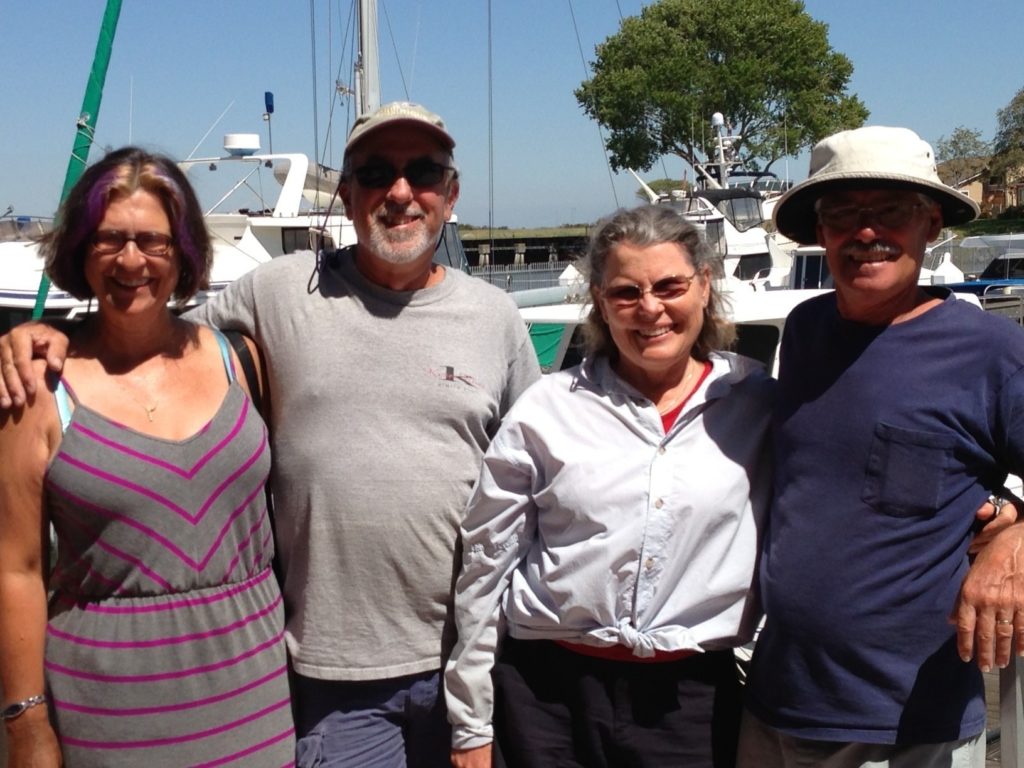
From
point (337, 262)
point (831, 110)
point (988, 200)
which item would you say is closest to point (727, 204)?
point (337, 262)

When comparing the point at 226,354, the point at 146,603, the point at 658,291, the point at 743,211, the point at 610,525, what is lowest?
the point at 146,603

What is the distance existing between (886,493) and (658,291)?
0.68 m

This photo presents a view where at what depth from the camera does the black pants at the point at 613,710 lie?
7.82 feet

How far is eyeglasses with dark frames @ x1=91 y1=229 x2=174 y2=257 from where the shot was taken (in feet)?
7.29

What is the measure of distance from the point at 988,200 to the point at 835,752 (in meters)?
67.2

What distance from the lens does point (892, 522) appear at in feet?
7.14

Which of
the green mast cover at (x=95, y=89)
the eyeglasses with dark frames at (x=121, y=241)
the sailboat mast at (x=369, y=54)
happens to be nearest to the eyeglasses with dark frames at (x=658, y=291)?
the eyeglasses with dark frames at (x=121, y=241)

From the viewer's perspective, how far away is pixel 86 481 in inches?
83.1

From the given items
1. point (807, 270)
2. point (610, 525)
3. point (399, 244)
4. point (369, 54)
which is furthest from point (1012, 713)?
point (807, 270)

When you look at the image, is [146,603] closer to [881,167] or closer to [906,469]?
[906,469]

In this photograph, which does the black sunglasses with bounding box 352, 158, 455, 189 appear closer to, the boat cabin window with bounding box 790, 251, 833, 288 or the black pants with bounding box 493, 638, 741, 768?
the black pants with bounding box 493, 638, 741, 768

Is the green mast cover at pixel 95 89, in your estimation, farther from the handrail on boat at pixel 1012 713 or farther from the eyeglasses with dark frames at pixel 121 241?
the handrail on boat at pixel 1012 713

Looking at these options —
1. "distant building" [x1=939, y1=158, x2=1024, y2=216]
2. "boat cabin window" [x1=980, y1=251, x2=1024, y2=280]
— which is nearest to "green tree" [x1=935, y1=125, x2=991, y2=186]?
"distant building" [x1=939, y1=158, x2=1024, y2=216]

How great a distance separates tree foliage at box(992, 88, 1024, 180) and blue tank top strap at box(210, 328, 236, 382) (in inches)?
2136
